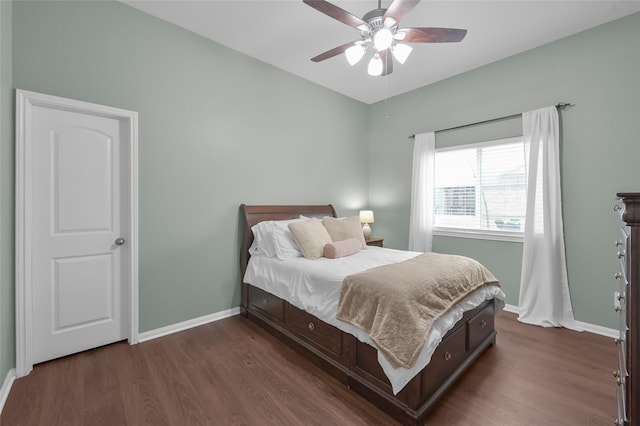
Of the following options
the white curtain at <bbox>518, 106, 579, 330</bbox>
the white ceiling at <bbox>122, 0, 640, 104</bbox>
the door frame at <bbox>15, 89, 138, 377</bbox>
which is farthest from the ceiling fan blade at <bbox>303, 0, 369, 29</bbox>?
the white curtain at <bbox>518, 106, 579, 330</bbox>

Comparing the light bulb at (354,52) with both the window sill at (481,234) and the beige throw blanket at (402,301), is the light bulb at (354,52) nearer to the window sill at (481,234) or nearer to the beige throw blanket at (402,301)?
the beige throw blanket at (402,301)

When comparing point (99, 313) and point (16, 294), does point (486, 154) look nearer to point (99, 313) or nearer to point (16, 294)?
point (99, 313)

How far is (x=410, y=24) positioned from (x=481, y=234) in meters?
2.65

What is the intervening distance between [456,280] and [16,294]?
3246 mm

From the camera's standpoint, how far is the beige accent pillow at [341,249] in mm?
2791

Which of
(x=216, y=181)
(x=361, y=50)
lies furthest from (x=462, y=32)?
(x=216, y=181)

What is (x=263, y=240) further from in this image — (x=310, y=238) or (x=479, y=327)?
(x=479, y=327)

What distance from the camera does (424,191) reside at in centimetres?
406

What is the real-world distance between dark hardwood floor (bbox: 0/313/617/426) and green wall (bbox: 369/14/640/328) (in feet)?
2.65

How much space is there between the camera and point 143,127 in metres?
2.60

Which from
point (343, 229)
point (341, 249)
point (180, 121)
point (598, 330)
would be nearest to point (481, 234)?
point (598, 330)

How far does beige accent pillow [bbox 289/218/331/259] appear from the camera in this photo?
2.80 m

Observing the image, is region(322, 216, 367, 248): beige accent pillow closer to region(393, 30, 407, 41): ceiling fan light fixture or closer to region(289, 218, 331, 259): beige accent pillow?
region(289, 218, 331, 259): beige accent pillow

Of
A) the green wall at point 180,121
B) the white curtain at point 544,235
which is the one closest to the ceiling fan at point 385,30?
the green wall at point 180,121
